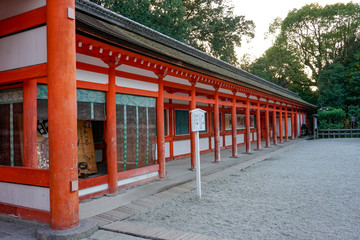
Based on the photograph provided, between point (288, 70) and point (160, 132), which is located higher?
point (288, 70)

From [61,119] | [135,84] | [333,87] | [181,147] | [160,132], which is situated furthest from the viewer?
[333,87]

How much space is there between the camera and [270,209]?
447 centimetres

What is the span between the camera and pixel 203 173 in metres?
7.89

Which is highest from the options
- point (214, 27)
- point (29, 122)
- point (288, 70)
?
point (214, 27)

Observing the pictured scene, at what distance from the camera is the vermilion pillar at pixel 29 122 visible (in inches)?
167

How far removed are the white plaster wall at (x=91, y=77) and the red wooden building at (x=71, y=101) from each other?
0.02 meters

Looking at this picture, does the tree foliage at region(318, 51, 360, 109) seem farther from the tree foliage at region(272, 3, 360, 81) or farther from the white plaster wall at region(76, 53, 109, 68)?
the white plaster wall at region(76, 53, 109, 68)

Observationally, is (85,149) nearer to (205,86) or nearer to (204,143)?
(205,86)

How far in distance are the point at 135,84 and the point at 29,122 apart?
253 centimetres

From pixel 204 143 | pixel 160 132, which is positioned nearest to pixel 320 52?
pixel 204 143

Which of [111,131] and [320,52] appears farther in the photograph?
[320,52]

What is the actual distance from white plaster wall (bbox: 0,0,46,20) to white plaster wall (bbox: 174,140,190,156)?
24.9 ft

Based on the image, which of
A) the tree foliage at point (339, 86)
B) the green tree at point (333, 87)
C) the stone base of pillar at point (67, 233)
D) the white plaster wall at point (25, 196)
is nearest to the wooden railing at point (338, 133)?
the green tree at point (333, 87)

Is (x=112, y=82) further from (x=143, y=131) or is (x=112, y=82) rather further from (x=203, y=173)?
(x=203, y=173)
